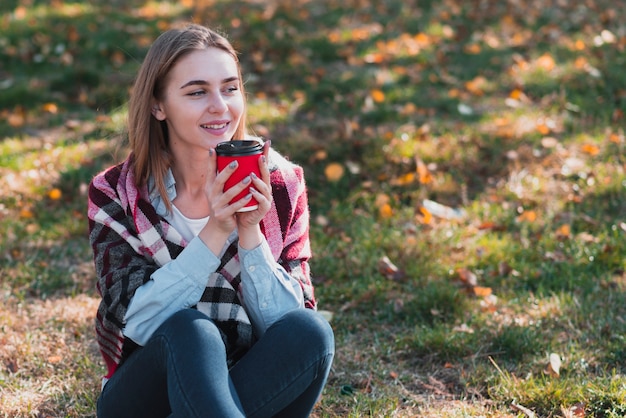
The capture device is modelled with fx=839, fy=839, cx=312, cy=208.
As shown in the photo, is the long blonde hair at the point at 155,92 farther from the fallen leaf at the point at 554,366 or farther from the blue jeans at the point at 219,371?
the fallen leaf at the point at 554,366

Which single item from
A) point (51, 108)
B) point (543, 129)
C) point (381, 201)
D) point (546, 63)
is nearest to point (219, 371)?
point (381, 201)

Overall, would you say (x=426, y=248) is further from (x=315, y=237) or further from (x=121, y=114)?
(x=121, y=114)

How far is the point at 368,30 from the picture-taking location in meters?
6.66

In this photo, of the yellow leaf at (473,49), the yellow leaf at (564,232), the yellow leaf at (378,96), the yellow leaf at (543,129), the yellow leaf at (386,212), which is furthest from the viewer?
the yellow leaf at (473,49)

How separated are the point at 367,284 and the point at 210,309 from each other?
1336 millimetres

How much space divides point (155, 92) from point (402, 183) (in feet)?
7.04

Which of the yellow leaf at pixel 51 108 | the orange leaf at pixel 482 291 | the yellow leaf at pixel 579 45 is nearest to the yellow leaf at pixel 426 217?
the orange leaf at pixel 482 291

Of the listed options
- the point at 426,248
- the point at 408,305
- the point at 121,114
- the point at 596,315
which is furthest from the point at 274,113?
the point at 596,315

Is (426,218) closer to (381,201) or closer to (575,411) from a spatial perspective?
(381,201)

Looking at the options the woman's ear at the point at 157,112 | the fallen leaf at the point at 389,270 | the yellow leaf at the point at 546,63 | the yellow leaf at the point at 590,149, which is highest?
the woman's ear at the point at 157,112

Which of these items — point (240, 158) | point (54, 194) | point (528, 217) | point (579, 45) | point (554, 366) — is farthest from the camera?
point (579, 45)

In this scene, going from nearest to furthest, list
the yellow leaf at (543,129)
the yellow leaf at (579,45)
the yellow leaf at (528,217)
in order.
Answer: the yellow leaf at (528,217) < the yellow leaf at (543,129) < the yellow leaf at (579,45)

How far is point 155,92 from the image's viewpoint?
264cm

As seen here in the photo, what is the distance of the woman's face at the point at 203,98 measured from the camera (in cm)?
255
